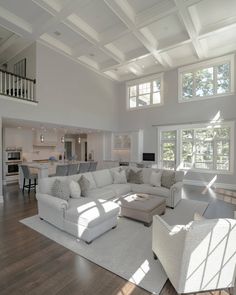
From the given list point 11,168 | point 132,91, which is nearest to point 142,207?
point 11,168

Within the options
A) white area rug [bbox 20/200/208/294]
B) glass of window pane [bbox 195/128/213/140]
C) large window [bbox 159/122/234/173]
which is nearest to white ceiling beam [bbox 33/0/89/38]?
Result: white area rug [bbox 20/200/208/294]

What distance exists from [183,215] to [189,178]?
14.7 feet

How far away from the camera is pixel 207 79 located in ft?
25.9

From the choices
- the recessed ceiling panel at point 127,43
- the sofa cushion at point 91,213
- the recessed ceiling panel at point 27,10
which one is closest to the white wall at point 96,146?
the recessed ceiling panel at point 127,43

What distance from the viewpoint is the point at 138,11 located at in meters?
5.38

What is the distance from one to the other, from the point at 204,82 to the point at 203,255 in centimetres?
804

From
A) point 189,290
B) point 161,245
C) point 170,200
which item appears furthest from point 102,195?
point 189,290

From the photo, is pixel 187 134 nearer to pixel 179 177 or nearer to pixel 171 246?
pixel 179 177

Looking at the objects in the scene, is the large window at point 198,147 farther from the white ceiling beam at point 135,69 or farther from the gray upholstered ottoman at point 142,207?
the gray upholstered ottoman at point 142,207

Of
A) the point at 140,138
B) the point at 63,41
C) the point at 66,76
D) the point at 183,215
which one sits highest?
the point at 63,41

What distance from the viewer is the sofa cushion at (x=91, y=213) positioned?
9.38 ft

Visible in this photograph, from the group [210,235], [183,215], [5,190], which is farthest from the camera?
[5,190]

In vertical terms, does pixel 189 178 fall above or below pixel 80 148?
below

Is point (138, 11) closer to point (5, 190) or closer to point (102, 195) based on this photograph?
point (102, 195)
